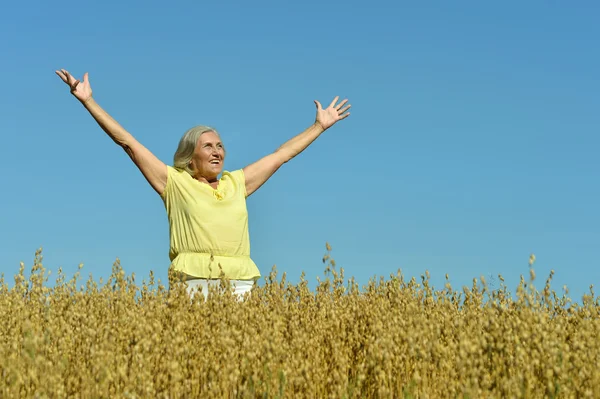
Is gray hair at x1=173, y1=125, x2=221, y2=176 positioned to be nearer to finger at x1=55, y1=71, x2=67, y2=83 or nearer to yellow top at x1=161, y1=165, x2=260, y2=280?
yellow top at x1=161, y1=165, x2=260, y2=280

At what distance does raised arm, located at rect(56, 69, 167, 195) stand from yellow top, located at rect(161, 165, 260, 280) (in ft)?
0.55

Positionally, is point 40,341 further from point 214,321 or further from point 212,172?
point 212,172

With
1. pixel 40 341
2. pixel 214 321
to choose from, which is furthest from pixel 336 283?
pixel 40 341

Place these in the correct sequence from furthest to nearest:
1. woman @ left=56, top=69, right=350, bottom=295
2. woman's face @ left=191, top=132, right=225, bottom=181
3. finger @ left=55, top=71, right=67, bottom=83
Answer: woman's face @ left=191, top=132, right=225, bottom=181
finger @ left=55, top=71, right=67, bottom=83
woman @ left=56, top=69, right=350, bottom=295

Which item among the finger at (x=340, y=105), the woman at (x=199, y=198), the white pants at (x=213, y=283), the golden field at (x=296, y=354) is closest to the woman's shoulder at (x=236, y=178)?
the woman at (x=199, y=198)

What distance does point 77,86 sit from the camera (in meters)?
6.57

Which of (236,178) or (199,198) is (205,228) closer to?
(199,198)

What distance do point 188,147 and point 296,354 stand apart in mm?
3845

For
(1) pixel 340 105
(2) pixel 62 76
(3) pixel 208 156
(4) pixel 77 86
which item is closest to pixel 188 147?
(3) pixel 208 156

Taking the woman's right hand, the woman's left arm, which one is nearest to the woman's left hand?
the woman's left arm

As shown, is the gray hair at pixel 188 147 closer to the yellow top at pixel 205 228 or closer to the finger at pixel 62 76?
the yellow top at pixel 205 228

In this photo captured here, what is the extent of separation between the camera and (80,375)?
3443mm

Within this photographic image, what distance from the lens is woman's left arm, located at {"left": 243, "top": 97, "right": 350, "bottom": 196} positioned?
7184 millimetres

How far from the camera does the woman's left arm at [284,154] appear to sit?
7.18 meters
